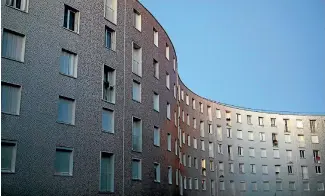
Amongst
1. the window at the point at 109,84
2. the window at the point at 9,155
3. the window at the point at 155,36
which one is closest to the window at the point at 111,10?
the window at the point at 109,84

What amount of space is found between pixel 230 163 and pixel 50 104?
50.5 meters

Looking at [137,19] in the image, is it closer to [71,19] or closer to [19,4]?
[71,19]

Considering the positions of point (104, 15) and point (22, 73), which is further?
point (104, 15)

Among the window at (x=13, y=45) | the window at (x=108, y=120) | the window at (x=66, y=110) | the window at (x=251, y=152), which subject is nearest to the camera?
the window at (x=13, y=45)

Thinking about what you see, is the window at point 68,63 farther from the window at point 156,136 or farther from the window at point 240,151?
the window at point 240,151

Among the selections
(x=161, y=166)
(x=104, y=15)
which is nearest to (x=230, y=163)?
(x=161, y=166)

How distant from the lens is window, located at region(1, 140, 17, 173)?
61.2 ft

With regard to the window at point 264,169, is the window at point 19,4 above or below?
above

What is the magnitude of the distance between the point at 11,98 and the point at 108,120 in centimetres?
810

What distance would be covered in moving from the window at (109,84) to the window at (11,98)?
24.4ft

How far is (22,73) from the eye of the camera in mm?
20375

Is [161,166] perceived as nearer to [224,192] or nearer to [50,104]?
[50,104]

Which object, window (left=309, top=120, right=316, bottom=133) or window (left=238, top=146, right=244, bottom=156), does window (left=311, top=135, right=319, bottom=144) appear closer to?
window (left=309, top=120, right=316, bottom=133)

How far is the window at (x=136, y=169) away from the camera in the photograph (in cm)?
2860
